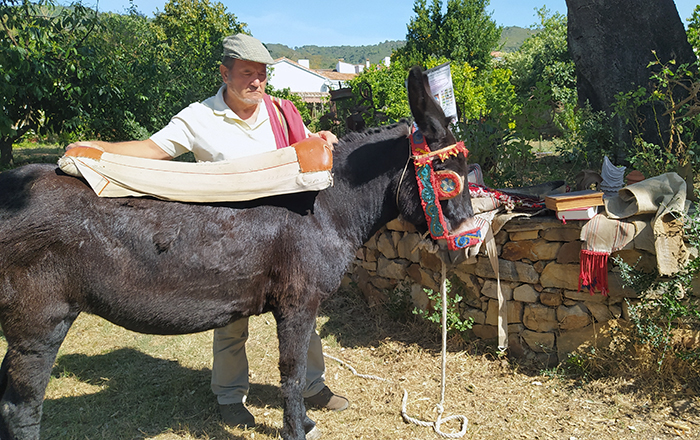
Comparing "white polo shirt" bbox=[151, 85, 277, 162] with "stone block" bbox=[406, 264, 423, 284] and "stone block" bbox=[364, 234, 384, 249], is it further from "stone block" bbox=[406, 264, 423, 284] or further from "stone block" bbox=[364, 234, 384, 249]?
"stone block" bbox=[364, 234, 384, 249]

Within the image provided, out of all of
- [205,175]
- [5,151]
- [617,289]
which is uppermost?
[5,151]

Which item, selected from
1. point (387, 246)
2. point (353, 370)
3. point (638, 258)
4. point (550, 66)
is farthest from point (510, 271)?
point (550, 66)

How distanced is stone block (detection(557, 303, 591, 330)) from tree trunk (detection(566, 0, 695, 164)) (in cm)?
255

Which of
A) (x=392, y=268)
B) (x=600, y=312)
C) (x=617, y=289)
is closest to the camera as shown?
(x=617, y=289)

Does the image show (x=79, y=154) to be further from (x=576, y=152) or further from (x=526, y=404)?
(x=576, y=152)

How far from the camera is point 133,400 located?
375 centimetres

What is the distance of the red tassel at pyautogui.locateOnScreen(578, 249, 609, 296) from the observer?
335cm

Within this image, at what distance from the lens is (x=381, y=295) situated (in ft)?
16.9

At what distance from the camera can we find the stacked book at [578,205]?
3393 millimetres

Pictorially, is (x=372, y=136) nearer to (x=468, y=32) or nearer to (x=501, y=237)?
(x=501, y=237)

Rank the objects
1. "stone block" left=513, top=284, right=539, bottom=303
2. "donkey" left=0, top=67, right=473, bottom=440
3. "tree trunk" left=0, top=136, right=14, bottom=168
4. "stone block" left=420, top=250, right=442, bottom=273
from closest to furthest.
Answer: "donkey" left=0, top=67, right=473, bottom=440, "stone block" left=513, top=284, right=539, bottom=303, "stone block" left=420, top=250, right=442, bottom=273, "tree trunk" left=0, top=136, right=14, bottom=168

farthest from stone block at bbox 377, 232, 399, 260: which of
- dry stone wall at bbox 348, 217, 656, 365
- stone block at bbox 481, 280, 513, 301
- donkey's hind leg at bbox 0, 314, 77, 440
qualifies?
donkey's hind leg at bbox 0, 314, 77, 440

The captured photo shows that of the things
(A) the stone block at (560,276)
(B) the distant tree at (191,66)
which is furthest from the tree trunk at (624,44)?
(B) the distant tree at (191,66)

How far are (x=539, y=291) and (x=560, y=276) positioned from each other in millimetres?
249
